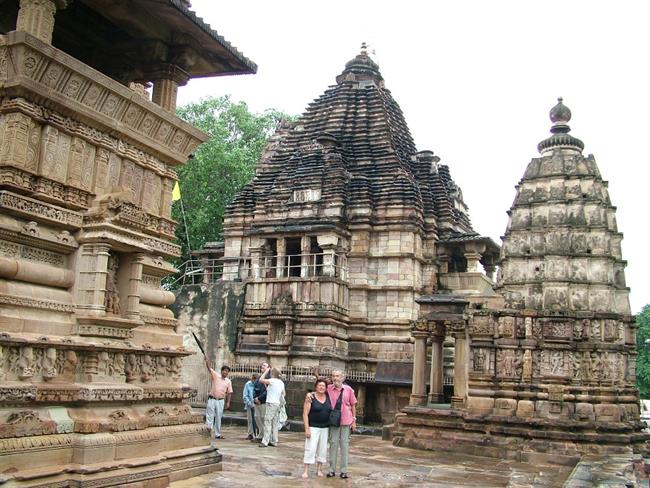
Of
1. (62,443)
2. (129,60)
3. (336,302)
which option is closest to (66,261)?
(62,443)

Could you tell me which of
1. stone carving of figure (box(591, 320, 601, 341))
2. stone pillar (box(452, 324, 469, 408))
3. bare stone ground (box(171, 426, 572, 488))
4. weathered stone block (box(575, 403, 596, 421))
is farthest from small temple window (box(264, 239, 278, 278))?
weathered stone block (box(575, 403, 596, 421))

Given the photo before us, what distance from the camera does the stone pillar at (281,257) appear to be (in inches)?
1046

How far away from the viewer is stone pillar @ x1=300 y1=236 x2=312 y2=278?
26.0 meters

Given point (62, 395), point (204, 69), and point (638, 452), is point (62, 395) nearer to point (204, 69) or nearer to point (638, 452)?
point (204, 69)

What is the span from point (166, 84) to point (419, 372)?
11.2 m

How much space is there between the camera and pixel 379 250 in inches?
1041

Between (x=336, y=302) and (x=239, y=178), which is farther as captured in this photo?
(x=239, y=178)

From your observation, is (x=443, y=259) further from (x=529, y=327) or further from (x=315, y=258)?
(x=529, y=327)

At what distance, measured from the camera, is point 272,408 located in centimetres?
1438

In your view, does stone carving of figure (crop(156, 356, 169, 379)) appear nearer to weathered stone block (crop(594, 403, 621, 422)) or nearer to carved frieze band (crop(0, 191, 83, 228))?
carved frieze band (crop(0, 191, 83, 228))

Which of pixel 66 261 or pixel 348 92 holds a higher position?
pixel 348 92

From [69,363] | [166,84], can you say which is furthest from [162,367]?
[166,84]

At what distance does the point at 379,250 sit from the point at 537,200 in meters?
9.99

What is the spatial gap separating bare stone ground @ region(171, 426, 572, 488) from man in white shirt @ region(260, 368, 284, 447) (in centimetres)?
27
